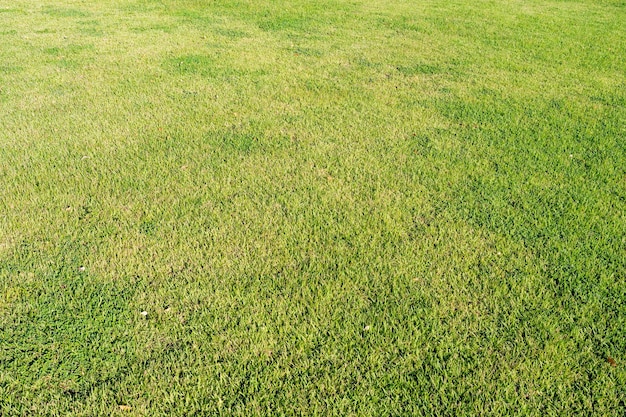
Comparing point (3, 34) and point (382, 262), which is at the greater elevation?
point (3, 34)

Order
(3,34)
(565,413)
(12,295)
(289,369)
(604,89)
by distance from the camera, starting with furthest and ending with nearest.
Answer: (3,34) < (604,89) < (12,295) < (289,369) < (565,413)

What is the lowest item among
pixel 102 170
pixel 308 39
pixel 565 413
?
pixel 565 413

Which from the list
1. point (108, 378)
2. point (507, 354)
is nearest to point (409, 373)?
point (507, 354)

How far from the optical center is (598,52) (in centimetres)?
923

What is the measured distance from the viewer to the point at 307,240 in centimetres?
378

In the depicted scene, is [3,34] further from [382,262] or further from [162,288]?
[382,262]

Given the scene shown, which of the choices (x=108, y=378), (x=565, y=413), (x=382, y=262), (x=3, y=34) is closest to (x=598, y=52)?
(x=382, y=262)

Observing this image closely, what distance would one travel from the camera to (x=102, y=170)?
15.1 feet

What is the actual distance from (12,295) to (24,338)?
1.34 feet

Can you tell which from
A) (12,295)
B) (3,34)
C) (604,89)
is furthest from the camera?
(3,34)

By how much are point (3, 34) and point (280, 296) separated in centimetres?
869

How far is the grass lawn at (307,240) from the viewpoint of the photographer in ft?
8.96

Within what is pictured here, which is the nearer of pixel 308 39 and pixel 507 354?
pixel 507 354

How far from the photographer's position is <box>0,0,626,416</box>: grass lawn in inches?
107
